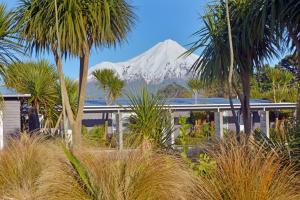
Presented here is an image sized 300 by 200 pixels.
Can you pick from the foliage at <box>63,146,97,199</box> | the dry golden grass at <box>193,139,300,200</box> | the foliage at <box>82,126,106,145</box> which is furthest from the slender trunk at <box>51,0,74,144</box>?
the dry golden grass at <box>193,139,300,200</box>

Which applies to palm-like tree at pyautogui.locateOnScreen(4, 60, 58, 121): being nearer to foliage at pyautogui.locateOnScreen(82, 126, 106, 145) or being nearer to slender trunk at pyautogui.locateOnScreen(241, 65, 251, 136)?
foliage at pyautogui.locateOnScreen(82, 126, 106, 145)

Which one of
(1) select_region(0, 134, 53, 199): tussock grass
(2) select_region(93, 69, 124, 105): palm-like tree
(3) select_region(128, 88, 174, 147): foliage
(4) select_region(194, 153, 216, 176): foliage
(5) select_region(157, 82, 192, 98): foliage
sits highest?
(2) select_region(93, 69, 124, 105): palm-like tree

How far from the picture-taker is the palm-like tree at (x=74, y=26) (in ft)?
35.8

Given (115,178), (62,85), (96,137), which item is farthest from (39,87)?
(115,178)

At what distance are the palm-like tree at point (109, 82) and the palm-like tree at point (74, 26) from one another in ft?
62.1

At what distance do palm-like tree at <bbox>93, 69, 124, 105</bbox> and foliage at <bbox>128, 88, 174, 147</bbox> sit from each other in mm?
22745

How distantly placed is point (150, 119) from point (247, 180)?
3194 mm

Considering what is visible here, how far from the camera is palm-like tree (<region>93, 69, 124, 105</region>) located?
31.2 m

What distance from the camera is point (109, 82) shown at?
3216cm

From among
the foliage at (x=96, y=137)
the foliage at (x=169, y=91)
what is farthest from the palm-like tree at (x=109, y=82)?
the foliage at (x=96, y=137)

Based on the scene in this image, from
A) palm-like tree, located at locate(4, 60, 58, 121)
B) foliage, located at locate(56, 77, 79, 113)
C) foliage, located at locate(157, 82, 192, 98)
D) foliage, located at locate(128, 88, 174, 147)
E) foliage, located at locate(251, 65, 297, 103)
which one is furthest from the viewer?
foliage, located at locate(251, 65, 297, 103)

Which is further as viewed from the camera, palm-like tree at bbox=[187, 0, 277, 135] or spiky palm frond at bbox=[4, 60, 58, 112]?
spiky palm frond at bbox=[4, 60, 58, 112]

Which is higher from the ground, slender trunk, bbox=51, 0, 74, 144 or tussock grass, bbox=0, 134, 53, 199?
slender trunk, bbox=51, 0, 74, 144

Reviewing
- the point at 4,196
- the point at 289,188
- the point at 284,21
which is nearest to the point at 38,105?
the point at 284,21
